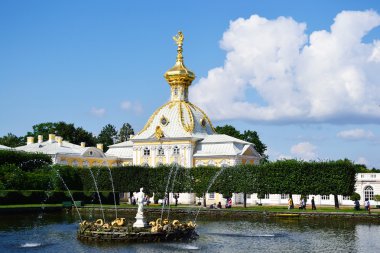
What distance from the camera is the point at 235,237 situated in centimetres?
3014

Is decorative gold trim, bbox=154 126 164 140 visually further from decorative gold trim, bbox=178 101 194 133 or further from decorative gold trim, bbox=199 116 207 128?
decorative gold trim, bbox=199 116 207 128

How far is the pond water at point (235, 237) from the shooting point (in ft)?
84.4

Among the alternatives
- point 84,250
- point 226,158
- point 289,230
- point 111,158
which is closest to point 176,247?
point 84,250

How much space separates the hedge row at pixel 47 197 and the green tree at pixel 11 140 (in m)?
45.4

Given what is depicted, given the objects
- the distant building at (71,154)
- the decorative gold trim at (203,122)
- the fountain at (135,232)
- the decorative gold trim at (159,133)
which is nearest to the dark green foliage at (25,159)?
the distant building at (71,154)

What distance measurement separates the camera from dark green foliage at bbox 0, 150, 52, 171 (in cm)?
6612

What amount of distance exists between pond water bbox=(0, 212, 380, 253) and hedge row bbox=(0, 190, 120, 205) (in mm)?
11934

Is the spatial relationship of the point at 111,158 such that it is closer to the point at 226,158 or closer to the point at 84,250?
the point at 226,158

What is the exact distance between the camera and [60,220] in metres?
40.8

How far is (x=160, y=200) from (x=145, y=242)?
40.2m

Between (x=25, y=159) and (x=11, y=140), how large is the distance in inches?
1450

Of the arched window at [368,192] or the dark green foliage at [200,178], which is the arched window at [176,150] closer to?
the dark green foliage at [200,178]

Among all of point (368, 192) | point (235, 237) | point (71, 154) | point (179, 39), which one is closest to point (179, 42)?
point (179, 39)

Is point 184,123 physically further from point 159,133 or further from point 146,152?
point 146,152
